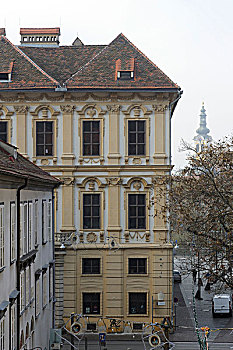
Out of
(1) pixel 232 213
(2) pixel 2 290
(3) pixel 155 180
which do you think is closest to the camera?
(2) pixel 2 290

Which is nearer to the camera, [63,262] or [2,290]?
[2,290]

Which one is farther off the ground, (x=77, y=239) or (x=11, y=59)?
(x=11, y=59)

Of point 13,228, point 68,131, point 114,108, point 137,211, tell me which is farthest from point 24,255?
point 114,108

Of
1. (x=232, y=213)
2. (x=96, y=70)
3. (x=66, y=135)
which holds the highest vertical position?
(x=96, y=70)

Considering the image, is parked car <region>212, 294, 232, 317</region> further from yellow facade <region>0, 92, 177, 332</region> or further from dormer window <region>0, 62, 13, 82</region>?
dormer window <region>0, 62, 13, 82</region>

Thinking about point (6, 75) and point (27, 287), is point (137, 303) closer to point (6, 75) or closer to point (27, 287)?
point (27, 287)

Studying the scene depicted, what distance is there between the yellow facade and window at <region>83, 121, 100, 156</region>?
8.3 inches

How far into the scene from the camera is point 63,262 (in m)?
36.6

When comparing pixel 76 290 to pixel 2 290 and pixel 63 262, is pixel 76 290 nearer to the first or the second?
pixel 63 262

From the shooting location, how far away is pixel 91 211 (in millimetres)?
36750

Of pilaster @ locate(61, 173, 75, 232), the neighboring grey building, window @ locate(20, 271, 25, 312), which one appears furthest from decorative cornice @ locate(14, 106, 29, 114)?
window @ locate(20, 271, 25, 312)

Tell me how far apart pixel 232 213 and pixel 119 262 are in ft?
45.2

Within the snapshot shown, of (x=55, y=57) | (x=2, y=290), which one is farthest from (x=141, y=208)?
(x=2, y=290)

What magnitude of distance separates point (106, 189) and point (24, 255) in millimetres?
13735
